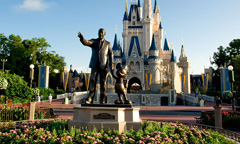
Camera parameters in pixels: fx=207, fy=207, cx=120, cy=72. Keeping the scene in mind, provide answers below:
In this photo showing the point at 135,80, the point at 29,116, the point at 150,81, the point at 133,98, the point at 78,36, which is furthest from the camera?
the point at 135,80

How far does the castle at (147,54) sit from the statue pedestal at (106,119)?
124 ft

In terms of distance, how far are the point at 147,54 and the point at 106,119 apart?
54.2m

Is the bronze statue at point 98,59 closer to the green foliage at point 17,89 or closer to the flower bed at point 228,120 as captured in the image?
the flower bed at point 228,120

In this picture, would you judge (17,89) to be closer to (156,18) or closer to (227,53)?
(227,53)

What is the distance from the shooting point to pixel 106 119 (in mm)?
5887

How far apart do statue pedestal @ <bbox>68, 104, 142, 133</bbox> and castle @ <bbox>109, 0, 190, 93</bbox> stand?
1492 inches

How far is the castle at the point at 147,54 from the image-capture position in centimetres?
5066

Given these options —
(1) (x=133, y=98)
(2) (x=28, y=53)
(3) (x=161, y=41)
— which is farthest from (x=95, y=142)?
(3) (x=161, y=41)

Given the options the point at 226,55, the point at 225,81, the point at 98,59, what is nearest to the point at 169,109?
the point at 225,81

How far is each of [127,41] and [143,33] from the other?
5226mm

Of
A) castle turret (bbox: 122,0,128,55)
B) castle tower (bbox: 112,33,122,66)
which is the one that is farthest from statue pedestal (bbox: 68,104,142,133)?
castle turret (bbox: 122,0,128,55)

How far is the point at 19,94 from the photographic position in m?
16.3

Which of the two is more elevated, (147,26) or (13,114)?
(147,26)

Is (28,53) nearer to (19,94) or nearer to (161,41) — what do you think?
(19,94)
